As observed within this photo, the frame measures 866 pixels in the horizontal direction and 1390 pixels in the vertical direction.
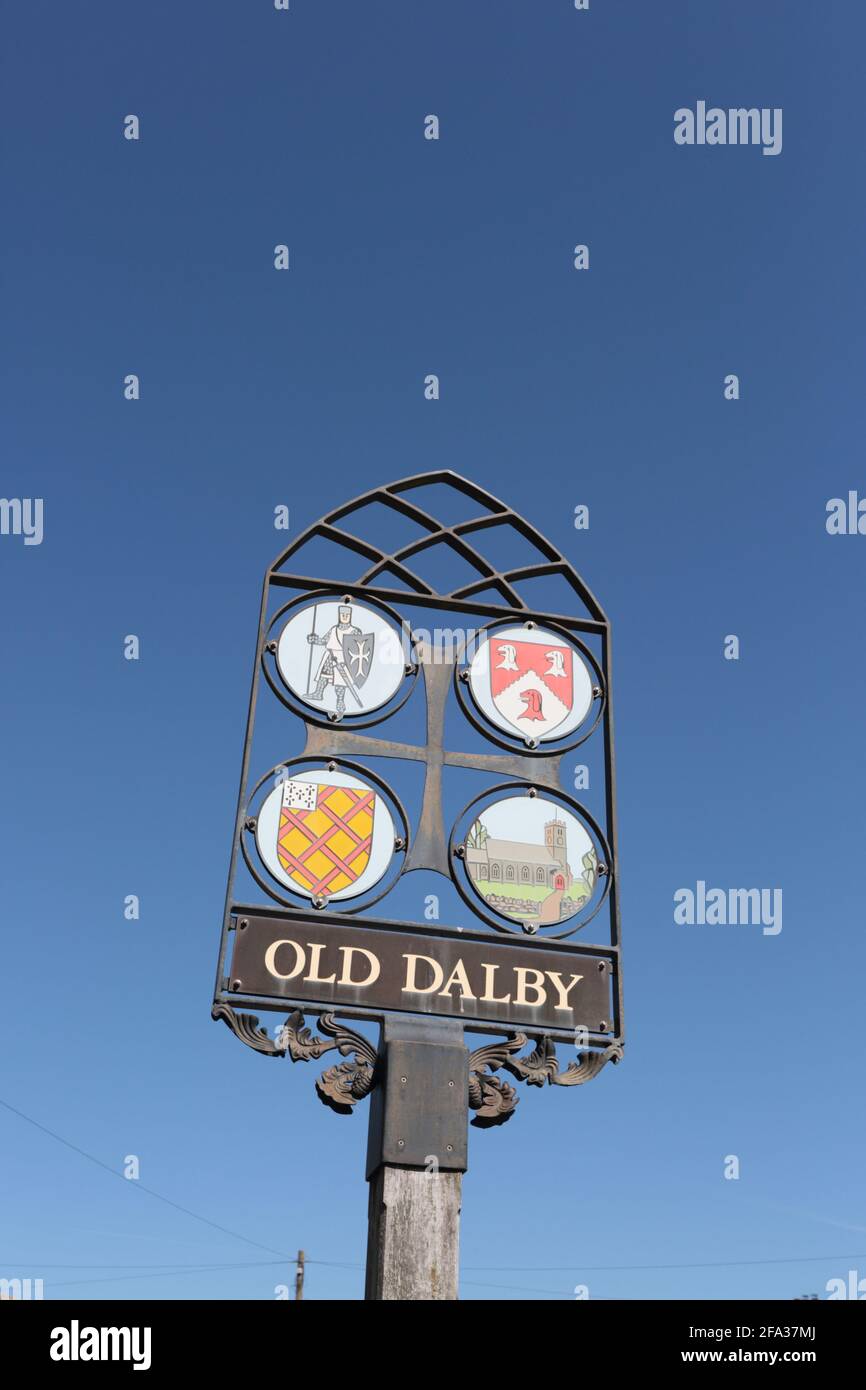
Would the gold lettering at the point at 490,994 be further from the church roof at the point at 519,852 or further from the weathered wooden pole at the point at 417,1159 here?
the church roof at the point at 519,852

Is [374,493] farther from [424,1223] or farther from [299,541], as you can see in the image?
[424,1223]

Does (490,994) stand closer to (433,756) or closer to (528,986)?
(528,986)

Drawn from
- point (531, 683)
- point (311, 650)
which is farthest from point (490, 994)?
point (311, 650)

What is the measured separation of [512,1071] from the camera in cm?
602

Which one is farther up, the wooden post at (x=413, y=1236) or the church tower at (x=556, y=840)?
the church tower at (x=556, y=840)

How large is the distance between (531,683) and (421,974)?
6.00 ft

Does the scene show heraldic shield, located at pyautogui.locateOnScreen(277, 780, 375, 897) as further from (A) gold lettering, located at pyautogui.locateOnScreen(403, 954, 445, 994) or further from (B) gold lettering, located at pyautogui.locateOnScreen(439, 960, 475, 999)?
(B) gold lettering, located at pyautogui.locateOnScreen(439, 960, 475, 999)

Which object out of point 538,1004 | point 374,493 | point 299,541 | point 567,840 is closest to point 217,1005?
point 538,1004

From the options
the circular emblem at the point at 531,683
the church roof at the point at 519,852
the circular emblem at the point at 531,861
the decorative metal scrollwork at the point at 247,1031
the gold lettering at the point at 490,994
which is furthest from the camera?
the circular emblem at the point at 531,683

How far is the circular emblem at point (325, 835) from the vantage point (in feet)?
20.3

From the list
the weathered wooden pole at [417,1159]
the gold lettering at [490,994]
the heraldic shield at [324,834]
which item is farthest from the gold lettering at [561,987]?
the heraldic shield at [324,834]

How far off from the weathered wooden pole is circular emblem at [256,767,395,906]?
0.75 m

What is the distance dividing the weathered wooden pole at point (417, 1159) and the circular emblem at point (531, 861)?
75 cm
